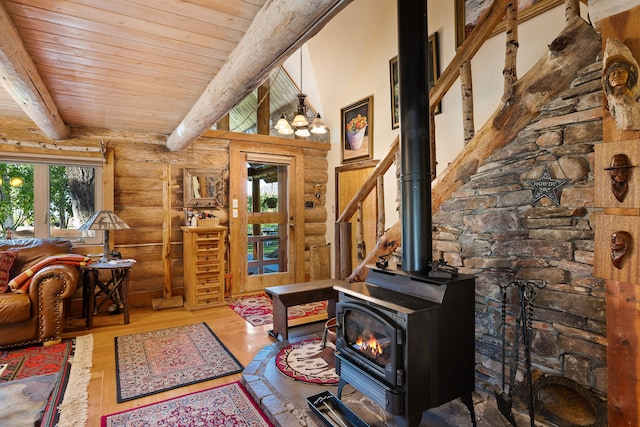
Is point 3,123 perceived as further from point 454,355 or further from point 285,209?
point 454,355

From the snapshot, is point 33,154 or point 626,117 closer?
point 626,117

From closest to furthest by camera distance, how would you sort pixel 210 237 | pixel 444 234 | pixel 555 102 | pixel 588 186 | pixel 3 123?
pixel 588 186
pixel 555 102
pixel 444 234
pixel 3 123
pixel 210 237

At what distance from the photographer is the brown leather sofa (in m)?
2.94

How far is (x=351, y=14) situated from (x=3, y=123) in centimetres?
428

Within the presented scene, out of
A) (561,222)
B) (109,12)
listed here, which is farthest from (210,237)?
(561,222)

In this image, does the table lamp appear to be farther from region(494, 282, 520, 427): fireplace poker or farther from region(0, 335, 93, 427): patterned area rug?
region(494, 282, 520, 427): fireplace poker

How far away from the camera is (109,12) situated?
1.85 metres

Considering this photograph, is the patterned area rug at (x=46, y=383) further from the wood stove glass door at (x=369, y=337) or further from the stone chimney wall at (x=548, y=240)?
the stone chimney wall at (x=548, y=240)

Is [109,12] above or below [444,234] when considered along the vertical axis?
above

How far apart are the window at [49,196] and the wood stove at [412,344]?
382 cm

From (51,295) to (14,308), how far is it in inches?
10.3

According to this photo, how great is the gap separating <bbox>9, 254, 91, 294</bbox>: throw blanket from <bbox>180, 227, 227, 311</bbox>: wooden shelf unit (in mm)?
1140

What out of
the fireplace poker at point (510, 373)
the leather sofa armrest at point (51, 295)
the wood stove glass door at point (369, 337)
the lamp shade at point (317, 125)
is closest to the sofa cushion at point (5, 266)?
the leather sofa armrest at point (51, 295)

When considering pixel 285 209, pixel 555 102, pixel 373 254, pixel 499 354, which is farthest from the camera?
pixel 285 209
